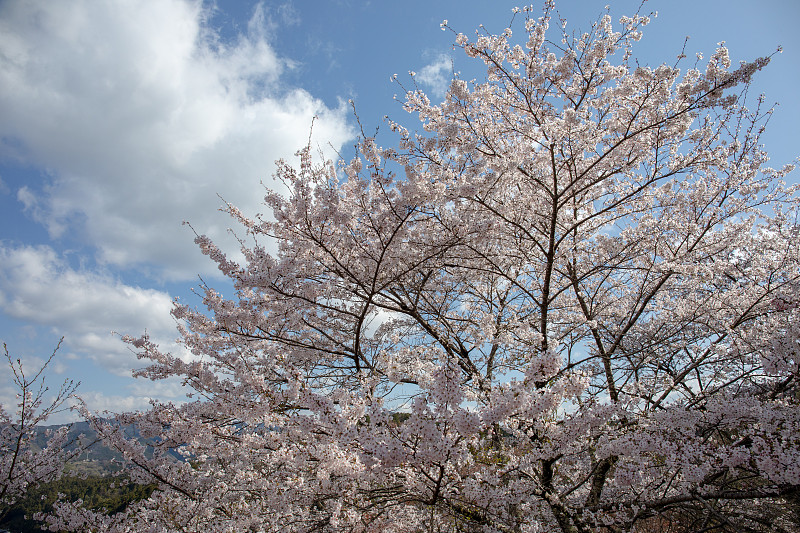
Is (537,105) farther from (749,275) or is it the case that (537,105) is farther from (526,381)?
(749,275)

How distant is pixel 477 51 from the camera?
17.5 feet

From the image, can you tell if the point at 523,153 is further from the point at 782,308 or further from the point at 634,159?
the point at 782,308

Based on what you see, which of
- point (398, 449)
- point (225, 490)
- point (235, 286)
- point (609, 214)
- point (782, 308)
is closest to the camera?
point (398, 449)

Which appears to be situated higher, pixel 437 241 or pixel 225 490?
pixel 437 241

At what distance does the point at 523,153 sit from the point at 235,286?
3919 mm

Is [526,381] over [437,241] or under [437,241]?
under

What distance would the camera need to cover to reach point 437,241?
5531mm

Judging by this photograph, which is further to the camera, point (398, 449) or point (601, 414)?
point (601, 414)

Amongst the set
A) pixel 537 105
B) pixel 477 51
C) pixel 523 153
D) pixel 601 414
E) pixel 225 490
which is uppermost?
pixel 477 51

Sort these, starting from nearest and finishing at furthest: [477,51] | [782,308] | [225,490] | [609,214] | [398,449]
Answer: [398,449]
[782,308]
[477,51]
[225,490]
[609,214]

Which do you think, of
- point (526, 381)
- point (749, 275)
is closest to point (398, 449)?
point (526, 381)

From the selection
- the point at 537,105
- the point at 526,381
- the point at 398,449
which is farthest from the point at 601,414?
the point at 537,105

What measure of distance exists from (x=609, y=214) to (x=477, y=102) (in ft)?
10.0

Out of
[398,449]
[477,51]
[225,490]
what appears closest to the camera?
[398,449]
